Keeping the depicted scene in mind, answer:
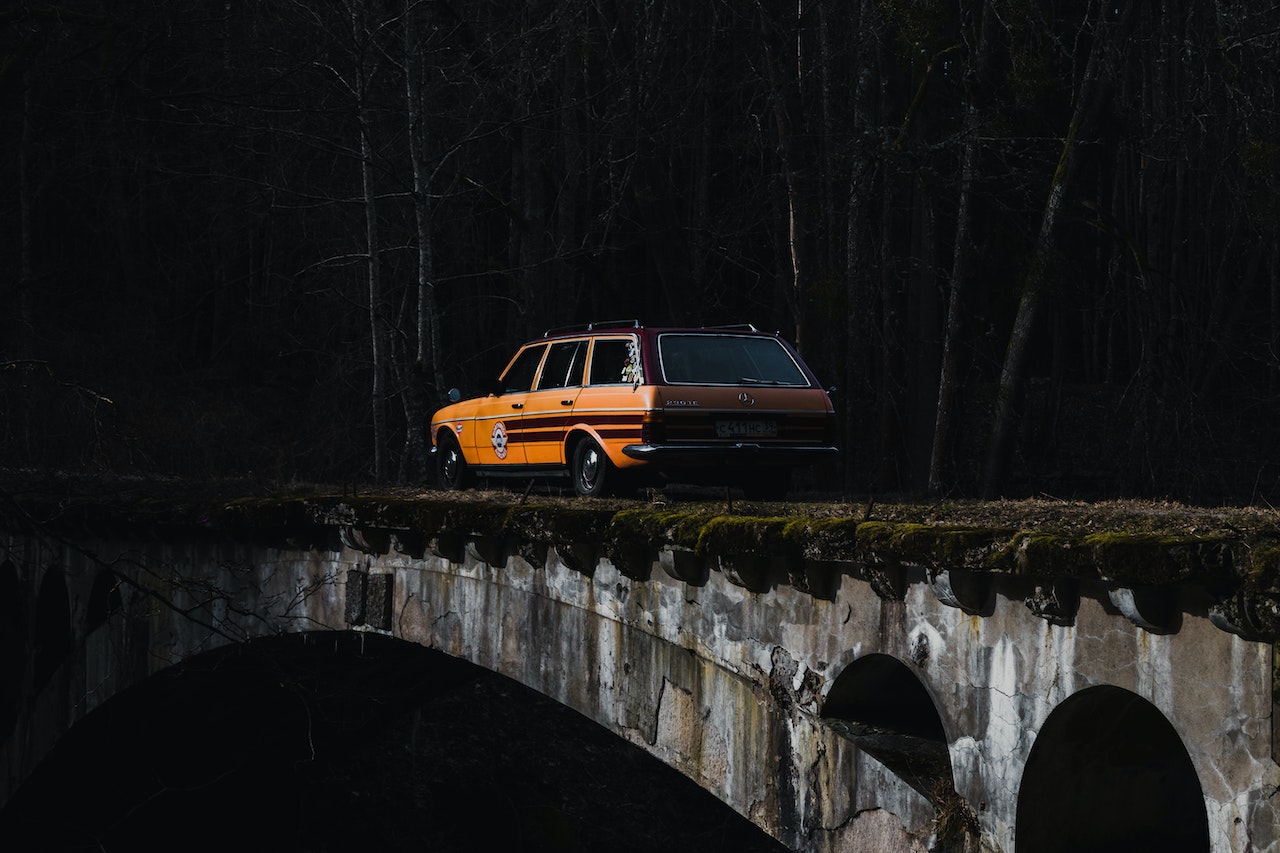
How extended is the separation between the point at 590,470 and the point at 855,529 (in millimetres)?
4494

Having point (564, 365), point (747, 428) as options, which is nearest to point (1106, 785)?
point (747, 428)

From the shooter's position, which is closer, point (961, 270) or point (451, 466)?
point (451, 466)

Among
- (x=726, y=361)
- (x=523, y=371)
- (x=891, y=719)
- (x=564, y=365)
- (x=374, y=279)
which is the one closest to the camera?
(x=891, y=719)

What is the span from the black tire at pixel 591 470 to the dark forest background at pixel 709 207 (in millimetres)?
3018

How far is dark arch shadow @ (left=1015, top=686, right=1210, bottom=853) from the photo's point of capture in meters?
5.55

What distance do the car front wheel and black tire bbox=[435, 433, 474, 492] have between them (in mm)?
2430

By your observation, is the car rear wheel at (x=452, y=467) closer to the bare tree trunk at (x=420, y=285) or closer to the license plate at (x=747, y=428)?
the bare tree trunk at (x=420, y=285)

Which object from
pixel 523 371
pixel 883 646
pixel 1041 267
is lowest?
pixel 883 646

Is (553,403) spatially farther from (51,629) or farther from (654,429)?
(51,629)

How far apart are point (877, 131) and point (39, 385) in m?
13.2

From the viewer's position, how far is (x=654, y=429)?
9656 millimetres

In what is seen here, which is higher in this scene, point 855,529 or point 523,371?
point 523,371

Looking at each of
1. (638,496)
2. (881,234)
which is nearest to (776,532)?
(638,496)

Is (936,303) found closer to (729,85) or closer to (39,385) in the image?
(729,85)
